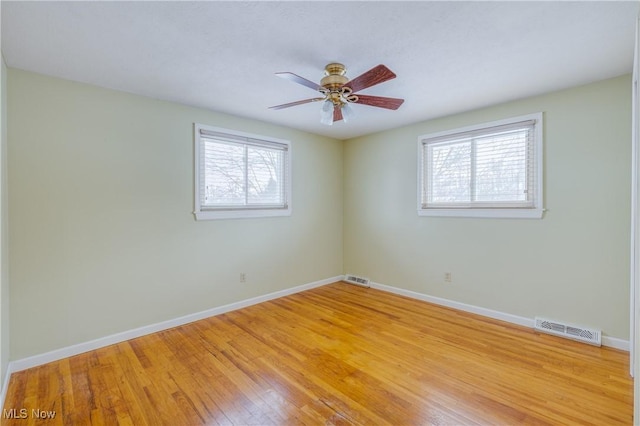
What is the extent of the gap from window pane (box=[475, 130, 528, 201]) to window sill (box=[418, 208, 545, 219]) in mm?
144

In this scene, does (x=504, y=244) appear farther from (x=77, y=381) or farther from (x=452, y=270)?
(x=77, y=381)

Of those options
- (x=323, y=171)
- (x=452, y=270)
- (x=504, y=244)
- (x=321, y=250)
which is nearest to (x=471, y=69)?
(x=504, y=244)

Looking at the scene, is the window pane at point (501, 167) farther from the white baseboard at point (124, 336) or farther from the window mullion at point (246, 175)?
the white baseboard at point (124, 336)

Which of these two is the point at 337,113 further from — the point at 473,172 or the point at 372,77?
the point at 473,172

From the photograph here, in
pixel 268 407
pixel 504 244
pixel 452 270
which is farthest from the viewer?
pixel 452 270

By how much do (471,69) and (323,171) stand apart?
2702 millimetres

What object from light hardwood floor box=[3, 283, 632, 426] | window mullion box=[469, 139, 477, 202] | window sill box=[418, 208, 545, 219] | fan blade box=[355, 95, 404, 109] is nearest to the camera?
light hardwood floor box=[3, 283, 632, 426]

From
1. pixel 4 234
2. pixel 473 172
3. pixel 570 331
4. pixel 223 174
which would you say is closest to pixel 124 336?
pixel 4 234

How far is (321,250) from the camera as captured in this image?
4836 mm

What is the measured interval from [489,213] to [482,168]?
54 centimetres

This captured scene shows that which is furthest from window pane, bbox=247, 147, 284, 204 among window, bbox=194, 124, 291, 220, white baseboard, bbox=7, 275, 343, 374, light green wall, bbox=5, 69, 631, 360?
white baseboard, bbox=7, 275, 343, 374

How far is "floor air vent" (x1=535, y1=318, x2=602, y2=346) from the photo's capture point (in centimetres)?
273

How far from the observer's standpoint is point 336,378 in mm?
2236

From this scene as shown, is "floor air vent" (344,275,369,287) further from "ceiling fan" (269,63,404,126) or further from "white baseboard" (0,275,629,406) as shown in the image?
"ceiling fan" (269,63,404,126)
